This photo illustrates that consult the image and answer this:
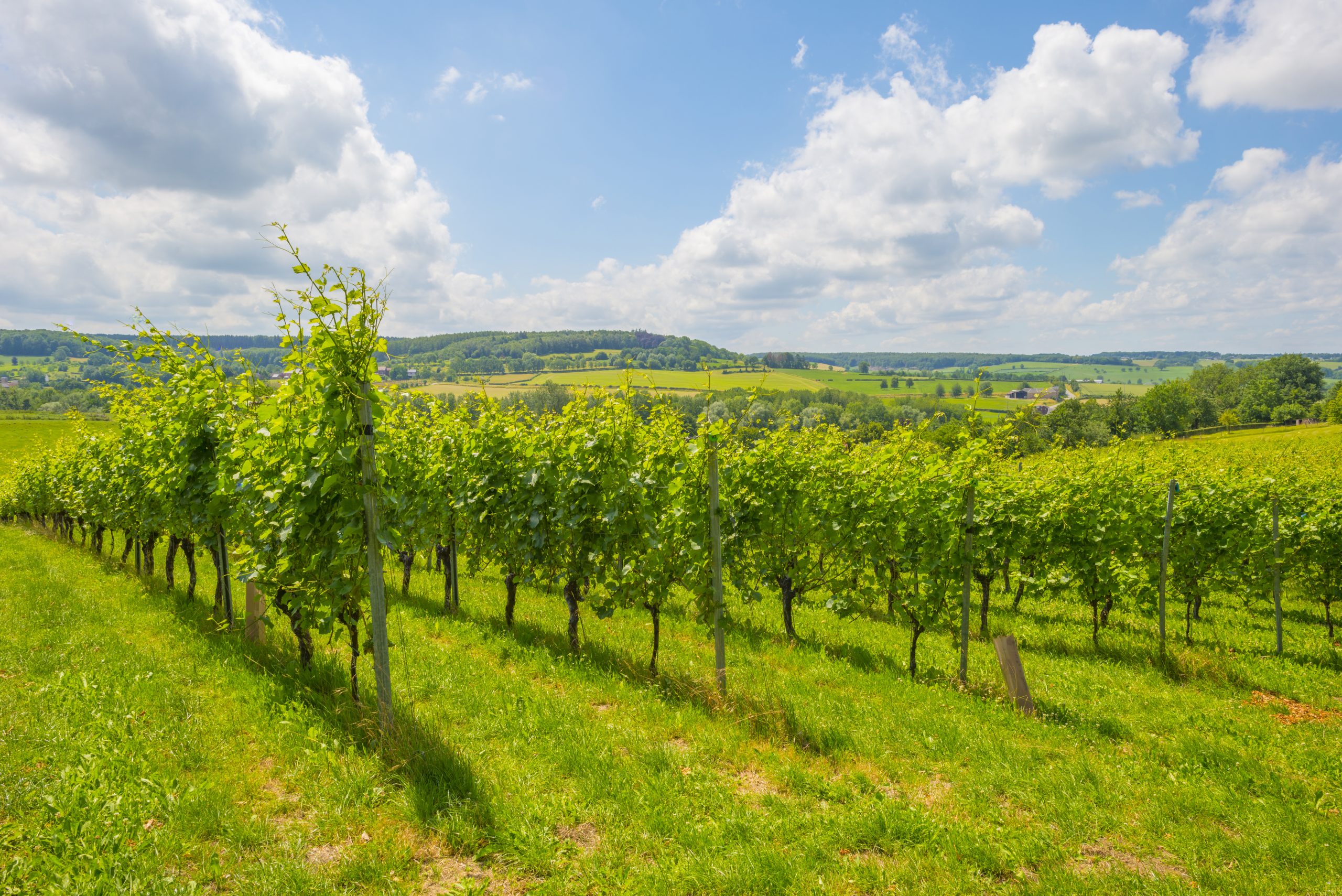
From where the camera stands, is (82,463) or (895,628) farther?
(82,463)

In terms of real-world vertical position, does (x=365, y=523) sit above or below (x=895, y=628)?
above

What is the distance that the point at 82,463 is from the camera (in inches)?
490

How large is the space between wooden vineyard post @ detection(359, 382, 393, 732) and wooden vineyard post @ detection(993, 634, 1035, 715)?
19.4 feet

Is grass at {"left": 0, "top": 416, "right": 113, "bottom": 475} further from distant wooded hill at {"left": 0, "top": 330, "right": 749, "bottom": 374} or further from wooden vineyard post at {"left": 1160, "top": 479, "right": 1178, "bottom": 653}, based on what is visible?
wooden vineyard post at {"left": 1160, "top": 479, "right": 1178, "bottom": 653}

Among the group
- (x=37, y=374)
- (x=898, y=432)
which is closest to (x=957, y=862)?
(x=898, y=432)

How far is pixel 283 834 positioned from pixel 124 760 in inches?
61.2

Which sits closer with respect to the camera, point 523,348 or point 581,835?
point 581,835

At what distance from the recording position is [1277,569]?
9.52m

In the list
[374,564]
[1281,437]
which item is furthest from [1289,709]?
[1281,437]

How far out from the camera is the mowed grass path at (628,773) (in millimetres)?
3582

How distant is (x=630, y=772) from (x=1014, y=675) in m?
4.29

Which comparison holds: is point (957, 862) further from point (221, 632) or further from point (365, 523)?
point (221, 632)

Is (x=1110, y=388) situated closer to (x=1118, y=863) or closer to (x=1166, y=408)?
(x=1166, y=408)

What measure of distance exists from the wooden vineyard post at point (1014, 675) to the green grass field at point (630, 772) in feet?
0.57
